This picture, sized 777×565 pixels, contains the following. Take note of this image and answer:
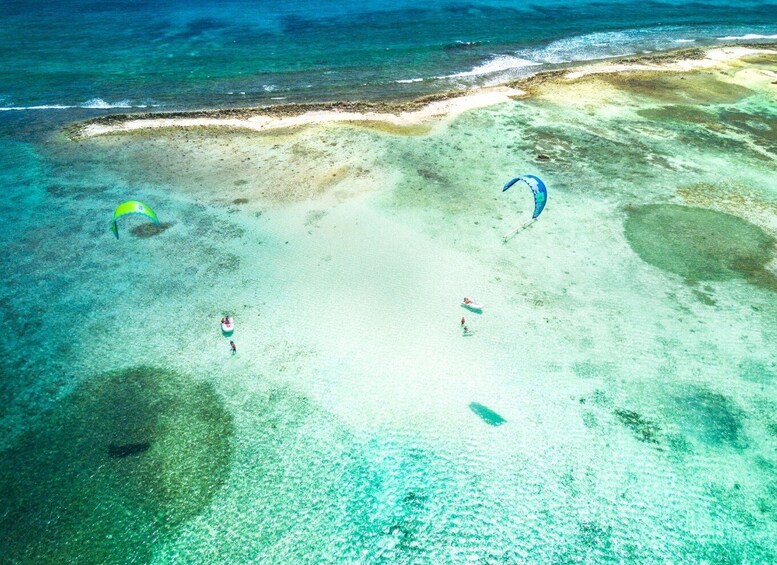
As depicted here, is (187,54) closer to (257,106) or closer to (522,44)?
(257,106)

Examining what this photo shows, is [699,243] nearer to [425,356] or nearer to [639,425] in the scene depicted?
[639,425]

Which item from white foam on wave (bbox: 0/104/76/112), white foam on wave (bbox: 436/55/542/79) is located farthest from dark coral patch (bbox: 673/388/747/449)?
white foam on wave (bbox: 0/104/76/112)

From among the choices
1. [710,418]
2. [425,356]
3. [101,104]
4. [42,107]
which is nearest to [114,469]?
[425,356]

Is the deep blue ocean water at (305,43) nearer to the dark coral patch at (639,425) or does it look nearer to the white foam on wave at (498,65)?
the white foam on wave at (498,65)

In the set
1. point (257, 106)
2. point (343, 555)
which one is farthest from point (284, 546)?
point (257, 106)

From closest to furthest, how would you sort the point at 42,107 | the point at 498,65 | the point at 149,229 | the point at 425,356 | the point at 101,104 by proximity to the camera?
the point at 425,356, the point at 149,229, the point at 42,107, the point at 101,104, the point at 498,65

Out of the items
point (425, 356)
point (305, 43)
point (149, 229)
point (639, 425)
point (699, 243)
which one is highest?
point (305, 43)
